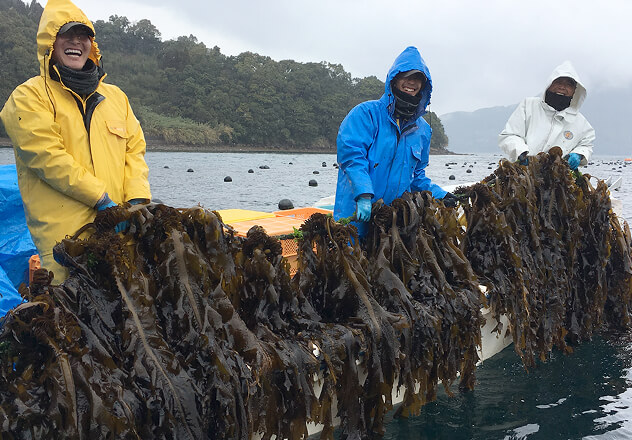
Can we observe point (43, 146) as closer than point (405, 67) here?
Yes

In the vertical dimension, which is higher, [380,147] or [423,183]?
[380,147]

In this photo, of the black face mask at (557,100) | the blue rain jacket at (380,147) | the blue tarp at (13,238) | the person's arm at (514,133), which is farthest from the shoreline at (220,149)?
the blue rain jacket at (380,147)

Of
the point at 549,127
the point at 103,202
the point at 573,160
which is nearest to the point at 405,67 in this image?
the point at 103,202

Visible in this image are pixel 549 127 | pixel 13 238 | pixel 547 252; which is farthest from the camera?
pixel 549 127

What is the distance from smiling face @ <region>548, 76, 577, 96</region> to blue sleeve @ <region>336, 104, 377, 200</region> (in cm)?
316

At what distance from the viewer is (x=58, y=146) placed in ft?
9.89

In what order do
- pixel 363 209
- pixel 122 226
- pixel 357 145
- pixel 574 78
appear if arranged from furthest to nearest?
1. pixel 574 78
2. pixel 357 145
3. pixel 363 209
4. pixel 122 226

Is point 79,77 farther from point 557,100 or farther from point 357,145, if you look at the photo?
point 557,100

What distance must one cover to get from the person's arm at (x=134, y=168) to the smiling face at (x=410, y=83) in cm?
206

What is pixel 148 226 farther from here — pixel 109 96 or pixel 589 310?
pixel 589 310

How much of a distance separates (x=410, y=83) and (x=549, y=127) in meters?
2.81

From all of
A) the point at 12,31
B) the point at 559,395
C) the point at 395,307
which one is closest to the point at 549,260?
the point at 559,395

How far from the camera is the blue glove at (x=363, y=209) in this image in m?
3.89

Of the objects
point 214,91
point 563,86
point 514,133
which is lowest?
point 514,133
